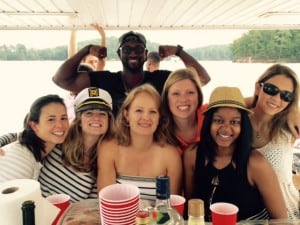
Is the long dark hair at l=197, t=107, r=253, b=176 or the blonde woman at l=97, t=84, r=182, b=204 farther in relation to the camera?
the blonde woman at l=97, t=84, r=182, b=204

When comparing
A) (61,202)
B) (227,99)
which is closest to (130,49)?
(227,99)

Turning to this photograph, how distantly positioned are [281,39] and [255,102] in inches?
121

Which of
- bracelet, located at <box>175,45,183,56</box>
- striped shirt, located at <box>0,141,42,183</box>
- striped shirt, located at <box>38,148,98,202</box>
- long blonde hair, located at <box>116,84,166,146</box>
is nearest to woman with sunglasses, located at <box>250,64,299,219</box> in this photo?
long blonde hair, located at <box>116,84,166,146</box>

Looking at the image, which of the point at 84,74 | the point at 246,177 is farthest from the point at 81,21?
the point at 246,177

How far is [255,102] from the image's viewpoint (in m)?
1.81

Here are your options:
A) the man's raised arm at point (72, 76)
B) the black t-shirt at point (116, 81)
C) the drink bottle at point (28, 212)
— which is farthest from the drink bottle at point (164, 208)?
the man's raised arm at point (72, 76)

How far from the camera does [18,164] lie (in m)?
1.31

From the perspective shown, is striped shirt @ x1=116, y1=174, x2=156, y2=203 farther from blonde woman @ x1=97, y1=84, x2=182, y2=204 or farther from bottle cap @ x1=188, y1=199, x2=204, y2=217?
bottle cap @ x1=188, y1=199, x2=204, y2=217

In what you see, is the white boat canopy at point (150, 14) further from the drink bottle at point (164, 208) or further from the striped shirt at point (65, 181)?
the drink bottle at point (164, 208)

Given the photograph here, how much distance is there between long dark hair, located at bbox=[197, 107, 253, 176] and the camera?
1255 mm

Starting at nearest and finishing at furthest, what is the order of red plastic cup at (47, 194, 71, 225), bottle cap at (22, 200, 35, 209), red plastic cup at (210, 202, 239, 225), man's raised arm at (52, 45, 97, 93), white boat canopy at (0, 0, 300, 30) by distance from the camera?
bottle cap at (22, 200, 35, 209) → red plastic cup at (210, 202, 239, 225) → red plastic cup at (47, 194, 71, 225) → man's raised arm at (52, 45, 97, 93) → white boat canopy at (0, 0, 300, 30)

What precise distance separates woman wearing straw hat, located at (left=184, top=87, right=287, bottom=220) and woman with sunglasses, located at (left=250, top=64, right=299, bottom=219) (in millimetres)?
359

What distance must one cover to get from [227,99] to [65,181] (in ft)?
2.77

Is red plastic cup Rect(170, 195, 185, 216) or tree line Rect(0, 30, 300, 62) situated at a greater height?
tree line Rect(0, 30, 300, 62)
